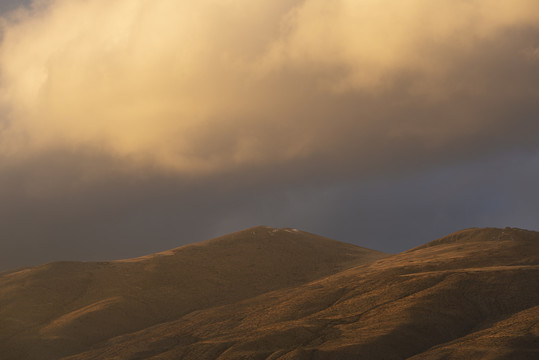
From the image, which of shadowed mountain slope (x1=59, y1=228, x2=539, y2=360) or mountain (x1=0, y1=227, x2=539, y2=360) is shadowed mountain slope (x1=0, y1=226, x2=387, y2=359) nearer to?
mountain (x1=0, y1=227, x2=539, y2=360)

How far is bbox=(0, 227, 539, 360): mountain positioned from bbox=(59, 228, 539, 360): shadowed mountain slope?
115mm

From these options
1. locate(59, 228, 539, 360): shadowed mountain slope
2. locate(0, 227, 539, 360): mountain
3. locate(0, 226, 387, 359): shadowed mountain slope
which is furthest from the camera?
locate(0, 226, 387, 359): shadowed mountain slope

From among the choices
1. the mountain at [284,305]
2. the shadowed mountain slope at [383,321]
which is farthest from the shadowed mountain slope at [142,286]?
the shadowed mountain slope at [383,321]

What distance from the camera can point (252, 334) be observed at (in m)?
37.8

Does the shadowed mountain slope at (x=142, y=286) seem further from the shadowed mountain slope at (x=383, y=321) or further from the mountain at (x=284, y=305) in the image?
the shadowed mountain slope at (x=383, y=321)

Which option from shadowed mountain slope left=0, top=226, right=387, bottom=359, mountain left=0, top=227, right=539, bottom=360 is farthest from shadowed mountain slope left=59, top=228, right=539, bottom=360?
shadowed mountain slope left=0, top=226, right=387, bottom=359

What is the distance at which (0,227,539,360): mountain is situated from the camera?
33312 mm

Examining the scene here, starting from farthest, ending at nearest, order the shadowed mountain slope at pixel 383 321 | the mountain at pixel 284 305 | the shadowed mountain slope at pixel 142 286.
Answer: the shadowed mountain slope at pixel 142 286, the mountain at pixel 284 305, the shadowed mountain slope at pixel 383 321

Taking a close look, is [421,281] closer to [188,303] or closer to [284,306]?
[284,306]

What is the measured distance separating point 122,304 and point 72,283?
1167 centimetres

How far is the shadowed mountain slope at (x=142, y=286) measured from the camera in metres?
50.5

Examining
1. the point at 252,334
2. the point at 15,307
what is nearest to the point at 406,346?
the point at 252,334

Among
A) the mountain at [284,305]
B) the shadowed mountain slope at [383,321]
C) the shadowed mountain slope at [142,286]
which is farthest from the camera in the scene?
the shadowed mountain slope at [142,286]

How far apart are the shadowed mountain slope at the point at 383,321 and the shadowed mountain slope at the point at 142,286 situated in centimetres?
462
